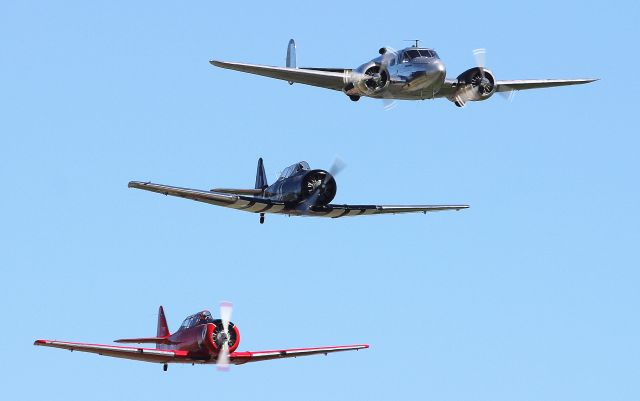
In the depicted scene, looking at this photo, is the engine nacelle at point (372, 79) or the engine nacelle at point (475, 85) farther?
the engine nacelle at point (475, 85)

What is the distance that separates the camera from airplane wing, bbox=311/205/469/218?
245 ft

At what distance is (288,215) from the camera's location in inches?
2968

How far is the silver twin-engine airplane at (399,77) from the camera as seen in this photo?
69.2 meters

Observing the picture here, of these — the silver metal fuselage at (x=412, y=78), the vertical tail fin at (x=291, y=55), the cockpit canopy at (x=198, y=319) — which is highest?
the vertical tail fin at (x=291, y=55)

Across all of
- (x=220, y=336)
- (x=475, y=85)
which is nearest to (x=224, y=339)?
(x=220, y=336)

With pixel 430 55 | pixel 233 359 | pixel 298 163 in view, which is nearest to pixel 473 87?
pixel 430 55

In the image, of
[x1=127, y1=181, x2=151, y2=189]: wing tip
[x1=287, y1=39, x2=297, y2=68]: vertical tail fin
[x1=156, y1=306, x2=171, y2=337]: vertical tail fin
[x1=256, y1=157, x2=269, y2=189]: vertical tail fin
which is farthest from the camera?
[x1=287, y1=39, x2=297, y2=68]: vertical tail fin

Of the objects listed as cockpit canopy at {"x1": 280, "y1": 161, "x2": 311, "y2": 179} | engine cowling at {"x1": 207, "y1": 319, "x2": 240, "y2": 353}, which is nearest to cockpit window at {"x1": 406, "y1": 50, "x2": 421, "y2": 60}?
cockpit canopy at {"x1": 280, "y1": 161, "x2": 311, "y2": 179}

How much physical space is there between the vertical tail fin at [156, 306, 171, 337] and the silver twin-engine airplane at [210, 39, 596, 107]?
15648mm

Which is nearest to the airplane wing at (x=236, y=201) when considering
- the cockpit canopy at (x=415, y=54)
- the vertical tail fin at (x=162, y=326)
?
the vertical tail fin at (x=162, y=326)

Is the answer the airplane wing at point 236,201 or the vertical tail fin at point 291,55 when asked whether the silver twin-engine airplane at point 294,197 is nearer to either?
the airplane wing at point 236,201

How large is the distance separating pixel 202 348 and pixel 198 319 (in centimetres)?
176

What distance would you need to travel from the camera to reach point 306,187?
7350 cm

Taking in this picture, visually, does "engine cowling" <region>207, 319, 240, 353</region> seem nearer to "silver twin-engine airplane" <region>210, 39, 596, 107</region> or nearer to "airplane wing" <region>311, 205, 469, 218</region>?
"airplane wing" <region>311, 205, 469, 218</region>
